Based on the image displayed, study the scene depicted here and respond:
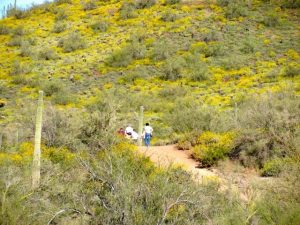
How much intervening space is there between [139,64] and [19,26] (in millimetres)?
15682

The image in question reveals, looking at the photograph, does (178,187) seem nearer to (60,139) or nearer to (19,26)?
(60,139)

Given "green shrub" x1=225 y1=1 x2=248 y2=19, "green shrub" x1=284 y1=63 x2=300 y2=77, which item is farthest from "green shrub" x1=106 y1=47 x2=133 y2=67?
"green shrub" x1=284 y1=63 x2=300 y2=77

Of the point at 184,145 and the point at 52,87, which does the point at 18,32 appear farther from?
the point at 184,145

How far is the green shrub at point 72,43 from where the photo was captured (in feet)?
127

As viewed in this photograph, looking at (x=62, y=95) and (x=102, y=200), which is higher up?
(x=102, y=200)

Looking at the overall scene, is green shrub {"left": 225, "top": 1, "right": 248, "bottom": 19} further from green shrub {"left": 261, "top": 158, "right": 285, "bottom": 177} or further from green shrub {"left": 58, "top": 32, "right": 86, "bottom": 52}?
green shrub {"left": 261, "top": 158, "right": 285, "bottom": 177}

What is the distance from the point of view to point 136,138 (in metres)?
19.6

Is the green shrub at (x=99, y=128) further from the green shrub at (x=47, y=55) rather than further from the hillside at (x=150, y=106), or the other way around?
the green shrub at (x=47, y=55)

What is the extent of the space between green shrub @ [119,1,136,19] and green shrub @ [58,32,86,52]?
5.50m

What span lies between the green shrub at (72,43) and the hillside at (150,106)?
115 mm

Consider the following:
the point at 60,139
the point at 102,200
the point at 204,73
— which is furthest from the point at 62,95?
the point at 102,200

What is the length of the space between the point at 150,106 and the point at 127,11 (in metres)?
19.2

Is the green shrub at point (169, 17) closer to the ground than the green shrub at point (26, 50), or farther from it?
farther from it

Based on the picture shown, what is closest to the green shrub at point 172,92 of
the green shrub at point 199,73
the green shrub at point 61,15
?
the green shrub at point 199,73
